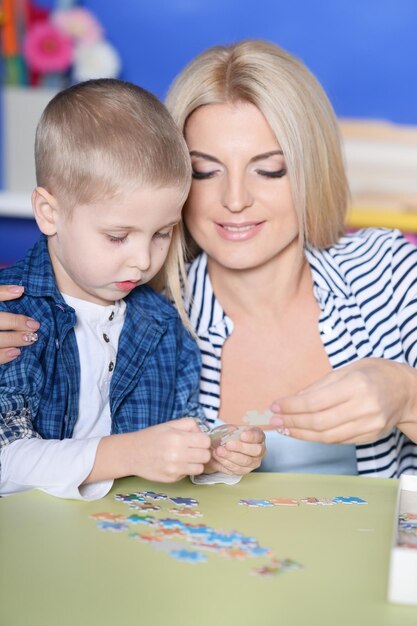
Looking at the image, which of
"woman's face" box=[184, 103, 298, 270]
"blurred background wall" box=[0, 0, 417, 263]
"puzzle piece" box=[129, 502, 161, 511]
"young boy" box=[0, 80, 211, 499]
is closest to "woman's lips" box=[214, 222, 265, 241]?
"woman's face" box=[184, 103, 298, 270]

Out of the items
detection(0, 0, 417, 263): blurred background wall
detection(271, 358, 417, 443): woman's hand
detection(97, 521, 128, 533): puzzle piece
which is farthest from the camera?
→ detection(0, 0, 417, 263): blurred background wall

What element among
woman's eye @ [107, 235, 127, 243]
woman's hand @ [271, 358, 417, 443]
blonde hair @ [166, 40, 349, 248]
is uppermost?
blonde hair @ [166, 40, 349, 248]

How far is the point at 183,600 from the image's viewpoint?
0.98 m

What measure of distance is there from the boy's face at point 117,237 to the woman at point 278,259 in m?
0.27

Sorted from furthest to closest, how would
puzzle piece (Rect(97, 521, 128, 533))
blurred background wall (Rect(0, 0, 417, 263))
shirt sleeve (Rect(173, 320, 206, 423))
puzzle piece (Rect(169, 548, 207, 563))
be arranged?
blurred background wall (Rect(0, 0, 417, 263))
shirt sleeve (Rect(173, 320, 206, 423))
puzzle piece (Rect(97, 521, 128, 533))
puzzle piece (Rect(169, 548, 207, 563))

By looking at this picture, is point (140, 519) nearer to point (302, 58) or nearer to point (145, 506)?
point (145, 506)

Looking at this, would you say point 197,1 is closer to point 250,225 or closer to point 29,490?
point 250,225

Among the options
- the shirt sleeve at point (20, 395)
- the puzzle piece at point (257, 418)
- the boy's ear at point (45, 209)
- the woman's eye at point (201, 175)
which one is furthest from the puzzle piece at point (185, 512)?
the woman's eye at point (201, 175)

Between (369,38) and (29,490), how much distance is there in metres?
2.71

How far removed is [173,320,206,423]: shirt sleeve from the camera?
5.78 ft

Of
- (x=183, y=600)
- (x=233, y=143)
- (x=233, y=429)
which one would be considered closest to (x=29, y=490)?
(x=233, y=429)

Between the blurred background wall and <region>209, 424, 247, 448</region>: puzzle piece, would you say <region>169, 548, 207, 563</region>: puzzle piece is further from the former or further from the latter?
the blurred background wall

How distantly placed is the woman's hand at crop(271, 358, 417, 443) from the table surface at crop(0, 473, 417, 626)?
4.0 inches

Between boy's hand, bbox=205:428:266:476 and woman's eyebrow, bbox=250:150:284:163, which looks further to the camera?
woman's eyebrow, bbox=250:150:284:163
